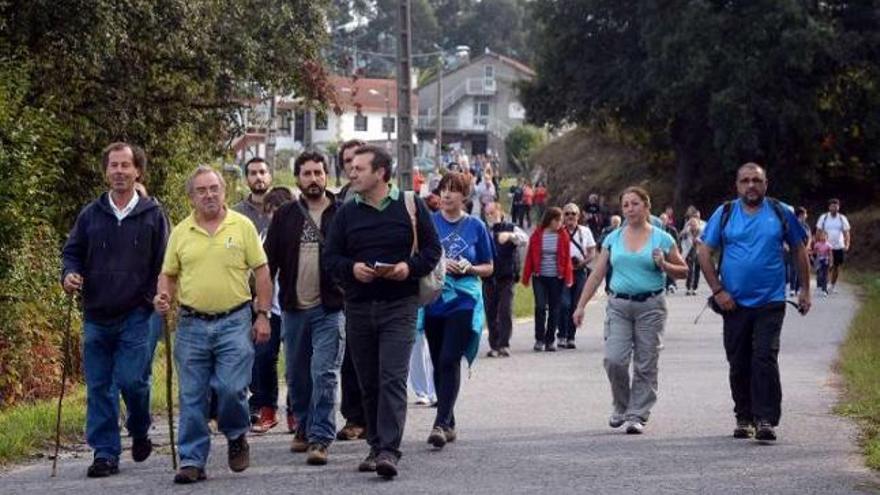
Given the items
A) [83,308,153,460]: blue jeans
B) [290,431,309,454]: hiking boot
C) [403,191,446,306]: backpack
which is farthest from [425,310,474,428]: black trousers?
[83,308,153,460]: blue jeans

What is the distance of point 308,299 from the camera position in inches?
420

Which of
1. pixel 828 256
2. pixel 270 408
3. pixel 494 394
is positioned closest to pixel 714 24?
pixel 828 256

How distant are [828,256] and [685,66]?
15417 mm

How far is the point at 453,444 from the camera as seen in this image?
37.1ft

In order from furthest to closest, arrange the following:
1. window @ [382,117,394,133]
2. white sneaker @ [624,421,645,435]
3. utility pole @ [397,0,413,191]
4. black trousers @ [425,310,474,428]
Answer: window @ [382,117,394,133], utility pole @ [397,0,413,191], white sneaker @ [624,421,645,435], black trousers @ [425,310,474,428]

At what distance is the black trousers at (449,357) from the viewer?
11148 millimetres

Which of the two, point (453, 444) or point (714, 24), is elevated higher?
point (714, 24)

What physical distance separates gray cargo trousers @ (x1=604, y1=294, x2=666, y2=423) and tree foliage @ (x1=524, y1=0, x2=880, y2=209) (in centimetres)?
3463

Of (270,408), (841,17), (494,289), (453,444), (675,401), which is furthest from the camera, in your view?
(841,17)

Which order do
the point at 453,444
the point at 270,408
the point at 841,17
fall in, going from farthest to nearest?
the point at 841,17 → the point at 270,408 → the point at 453,444

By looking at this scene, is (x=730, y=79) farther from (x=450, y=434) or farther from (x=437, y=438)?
(x=437, y=438)

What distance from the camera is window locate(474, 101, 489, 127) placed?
12988 centimetres

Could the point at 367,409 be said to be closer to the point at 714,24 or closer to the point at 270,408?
the point at 270,408

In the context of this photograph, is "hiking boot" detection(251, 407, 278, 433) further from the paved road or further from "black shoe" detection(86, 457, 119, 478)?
"black shoe" detection(86, 457, 119, 478)
